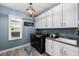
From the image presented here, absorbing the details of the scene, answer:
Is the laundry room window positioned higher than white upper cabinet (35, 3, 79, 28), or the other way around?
white upper cabinet (35, 3, 79, 28)

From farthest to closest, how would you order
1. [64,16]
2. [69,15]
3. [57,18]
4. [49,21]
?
[49,21], [57,18], [64,16], [69,15]

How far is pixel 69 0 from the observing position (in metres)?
0.88

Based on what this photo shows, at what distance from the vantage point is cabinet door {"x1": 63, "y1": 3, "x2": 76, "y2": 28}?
1.14 m

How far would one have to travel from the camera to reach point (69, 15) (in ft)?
4.00

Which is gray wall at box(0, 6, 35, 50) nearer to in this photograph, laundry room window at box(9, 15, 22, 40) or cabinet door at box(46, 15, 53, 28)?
laundry room window at box(9, 15, 22, 40)

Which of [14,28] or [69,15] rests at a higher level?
[69,15]

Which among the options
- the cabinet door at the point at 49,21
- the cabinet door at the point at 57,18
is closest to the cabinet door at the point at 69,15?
the cabinet door at the point at 57,18

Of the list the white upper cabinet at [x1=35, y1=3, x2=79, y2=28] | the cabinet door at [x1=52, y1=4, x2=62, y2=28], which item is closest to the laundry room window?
the white upper cabinet at [x1=35, y1=3, x2=79, y2=28]

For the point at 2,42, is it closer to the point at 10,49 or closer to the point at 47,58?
the point at 10,49

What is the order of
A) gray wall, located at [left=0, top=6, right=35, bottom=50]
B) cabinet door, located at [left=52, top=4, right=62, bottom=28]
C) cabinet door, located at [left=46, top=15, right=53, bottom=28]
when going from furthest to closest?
cabinet door, located at [left=46, top=15, right=53, bottom=28] < cabinet door, located at [left=52, top=4, right=62, bottom=28] < gray wall, located at [left=0, top=6, right=35, bottom=50]

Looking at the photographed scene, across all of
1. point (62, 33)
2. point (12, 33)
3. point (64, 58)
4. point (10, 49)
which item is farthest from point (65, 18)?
point (10, 49)

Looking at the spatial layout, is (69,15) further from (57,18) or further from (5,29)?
(5,29)

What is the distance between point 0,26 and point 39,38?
1.02 m

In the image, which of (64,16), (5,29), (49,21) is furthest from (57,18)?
(5,29)
